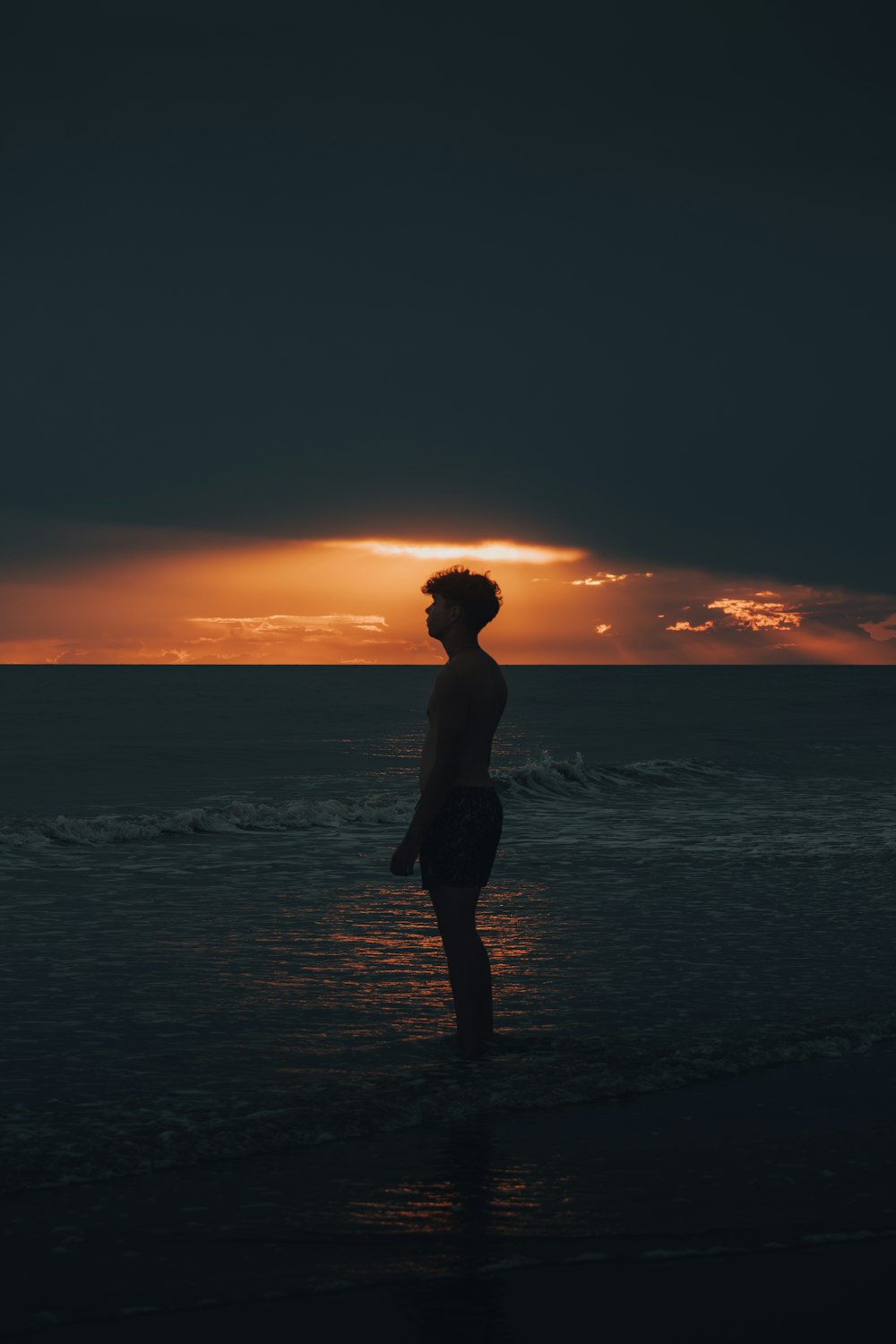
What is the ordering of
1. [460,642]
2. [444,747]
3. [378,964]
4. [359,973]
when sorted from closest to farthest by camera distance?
1. [444,747]
2. [460,642]
3. [359,973]
4. [378,964]

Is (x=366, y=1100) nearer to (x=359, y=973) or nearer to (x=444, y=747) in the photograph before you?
(x=444, y=747)

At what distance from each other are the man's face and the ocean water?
198 cm

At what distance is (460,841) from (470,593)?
1159 mm

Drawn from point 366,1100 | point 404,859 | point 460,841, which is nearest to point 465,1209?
point 366,1100

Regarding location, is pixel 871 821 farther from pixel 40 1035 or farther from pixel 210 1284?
pixel 210 1284

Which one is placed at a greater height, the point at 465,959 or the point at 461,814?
the point at 461,814

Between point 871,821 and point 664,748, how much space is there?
25.4m

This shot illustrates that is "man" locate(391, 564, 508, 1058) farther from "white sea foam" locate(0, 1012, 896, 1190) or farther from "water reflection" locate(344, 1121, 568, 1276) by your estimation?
"water reflection" locate(344, 1121, 568, 1276)

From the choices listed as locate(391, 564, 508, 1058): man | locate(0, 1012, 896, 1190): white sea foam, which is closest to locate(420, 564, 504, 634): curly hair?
locate(391, 564, 508, 1058): man

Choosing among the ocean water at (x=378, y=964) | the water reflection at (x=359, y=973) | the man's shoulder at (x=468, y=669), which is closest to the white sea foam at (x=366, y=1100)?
the ocean water at (x=378, y=964)

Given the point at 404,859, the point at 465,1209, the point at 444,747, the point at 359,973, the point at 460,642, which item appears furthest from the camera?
the point at 359,973

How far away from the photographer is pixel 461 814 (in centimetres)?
596

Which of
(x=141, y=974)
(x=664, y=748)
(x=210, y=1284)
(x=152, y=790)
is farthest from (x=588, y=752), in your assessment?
(x=210, y=1284)

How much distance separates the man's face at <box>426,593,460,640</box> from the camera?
616cm
